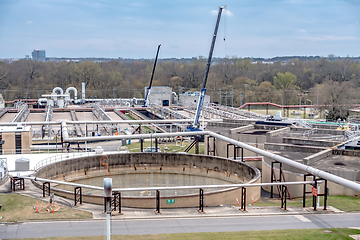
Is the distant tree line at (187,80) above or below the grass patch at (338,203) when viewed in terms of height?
above

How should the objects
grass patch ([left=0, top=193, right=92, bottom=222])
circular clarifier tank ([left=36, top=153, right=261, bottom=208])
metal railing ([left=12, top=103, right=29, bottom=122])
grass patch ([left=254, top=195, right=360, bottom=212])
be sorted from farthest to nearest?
metal railing ([left=12, top=103, right=29, bottom=122])
circular clarifier tank ([left=36, top=153, right=261, bottom=208])
grass patch ([left=254, top=195, right=360, bottom=212])
grass patch ([left=0, top=193, right=92, bottom=222])

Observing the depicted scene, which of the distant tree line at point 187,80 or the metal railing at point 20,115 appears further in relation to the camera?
the distant tree line at point 187,80

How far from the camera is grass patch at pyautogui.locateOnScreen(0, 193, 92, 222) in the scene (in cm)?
2050

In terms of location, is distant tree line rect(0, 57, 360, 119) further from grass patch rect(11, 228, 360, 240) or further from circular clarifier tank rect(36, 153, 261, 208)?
grass patch rect(11, 228, 360, 240)

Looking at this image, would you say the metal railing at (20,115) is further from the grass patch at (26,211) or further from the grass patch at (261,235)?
the grass patch at (261,235)

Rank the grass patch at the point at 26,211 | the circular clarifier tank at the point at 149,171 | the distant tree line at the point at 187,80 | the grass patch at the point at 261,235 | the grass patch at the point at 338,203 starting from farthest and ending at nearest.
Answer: the distant tree line at the point at 187,80 → the circular clarifier tank at the point at 149,171 → the grass patch at the point at 338,203 → the grass patch at the point at 26,211 → the grass patch at the point at 261,235

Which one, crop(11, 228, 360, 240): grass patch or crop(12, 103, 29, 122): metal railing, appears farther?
crop(12, 103, 29, 122): metal railing

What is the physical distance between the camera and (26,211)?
70.7 ft

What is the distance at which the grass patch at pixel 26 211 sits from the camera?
20.5 metres

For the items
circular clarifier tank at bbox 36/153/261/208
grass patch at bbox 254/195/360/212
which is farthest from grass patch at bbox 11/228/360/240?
circular clarifier tank at bbox 36/153/261/208

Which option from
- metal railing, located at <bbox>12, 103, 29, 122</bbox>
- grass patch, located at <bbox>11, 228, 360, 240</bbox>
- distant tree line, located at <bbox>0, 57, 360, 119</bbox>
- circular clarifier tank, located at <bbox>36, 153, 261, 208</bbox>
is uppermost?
distant tree line, located at <bbox>0, 57, 360, 119</bbox>

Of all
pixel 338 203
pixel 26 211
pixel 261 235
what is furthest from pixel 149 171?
pixel 261 235

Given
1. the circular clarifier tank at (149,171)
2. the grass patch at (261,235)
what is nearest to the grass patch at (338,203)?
the circular clarifier tank at (149,171)

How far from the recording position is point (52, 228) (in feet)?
62.1
